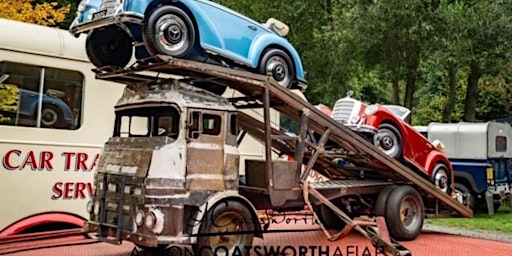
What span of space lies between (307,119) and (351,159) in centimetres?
167

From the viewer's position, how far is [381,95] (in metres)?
26.9

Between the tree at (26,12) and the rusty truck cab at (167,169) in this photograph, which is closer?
the rusty truck cab at (167,169)

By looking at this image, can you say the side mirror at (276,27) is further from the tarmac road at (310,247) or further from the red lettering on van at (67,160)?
the red lettering on van at (67,160)

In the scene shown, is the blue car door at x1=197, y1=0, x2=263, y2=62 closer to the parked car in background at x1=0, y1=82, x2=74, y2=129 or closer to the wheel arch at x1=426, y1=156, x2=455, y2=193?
the parked car in background at x1=0, y1=82, x2=74, y2=129

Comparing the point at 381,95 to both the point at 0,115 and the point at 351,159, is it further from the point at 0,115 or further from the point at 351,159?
the point at 0,115

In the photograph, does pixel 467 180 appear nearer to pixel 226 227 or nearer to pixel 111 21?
pixel 226 227

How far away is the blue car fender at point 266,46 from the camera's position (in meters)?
6.46

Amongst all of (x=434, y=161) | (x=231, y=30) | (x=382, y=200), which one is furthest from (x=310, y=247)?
(x=434, y=161)

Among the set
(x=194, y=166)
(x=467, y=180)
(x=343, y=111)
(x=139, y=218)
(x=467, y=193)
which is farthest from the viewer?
(x=467, y=180)

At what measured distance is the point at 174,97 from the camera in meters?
5.61

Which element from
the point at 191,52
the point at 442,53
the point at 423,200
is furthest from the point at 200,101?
the point at 442,53

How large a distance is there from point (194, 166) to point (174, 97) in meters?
0.77

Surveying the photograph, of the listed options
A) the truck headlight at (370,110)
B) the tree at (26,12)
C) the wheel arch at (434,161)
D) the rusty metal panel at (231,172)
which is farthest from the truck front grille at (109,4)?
the tree at (26,12)

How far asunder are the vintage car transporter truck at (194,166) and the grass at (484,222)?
4.96 m
